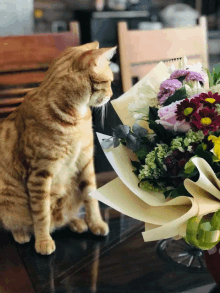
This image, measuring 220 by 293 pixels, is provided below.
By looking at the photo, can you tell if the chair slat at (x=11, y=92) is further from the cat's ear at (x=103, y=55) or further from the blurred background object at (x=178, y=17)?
the blurred background object at (x=178, y=17)

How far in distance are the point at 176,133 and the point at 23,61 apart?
73 centimetres

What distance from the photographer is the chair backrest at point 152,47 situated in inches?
55.9

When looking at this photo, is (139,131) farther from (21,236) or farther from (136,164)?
(21,236)

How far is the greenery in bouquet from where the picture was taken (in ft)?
2.11

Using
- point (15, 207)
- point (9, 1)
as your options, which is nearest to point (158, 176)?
point (15, 207)

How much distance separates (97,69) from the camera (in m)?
0.92

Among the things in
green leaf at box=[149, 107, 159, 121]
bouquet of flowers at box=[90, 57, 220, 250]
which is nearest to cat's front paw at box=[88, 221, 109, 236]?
bouquet of flowers at box=[90, 57, 220, 250]

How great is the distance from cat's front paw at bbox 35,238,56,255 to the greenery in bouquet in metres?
0.30

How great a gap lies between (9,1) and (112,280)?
0.96 metres

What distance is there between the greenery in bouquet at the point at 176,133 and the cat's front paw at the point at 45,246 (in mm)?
299

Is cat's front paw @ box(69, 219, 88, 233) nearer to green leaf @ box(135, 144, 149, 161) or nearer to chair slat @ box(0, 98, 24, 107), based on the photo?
green leaf @ box(135, 144, 149, 161)

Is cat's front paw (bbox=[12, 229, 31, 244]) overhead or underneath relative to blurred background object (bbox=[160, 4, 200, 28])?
underneath

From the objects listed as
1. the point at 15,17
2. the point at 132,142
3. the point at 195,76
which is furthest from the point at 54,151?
the point at 15,17

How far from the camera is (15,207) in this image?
1.06 m
